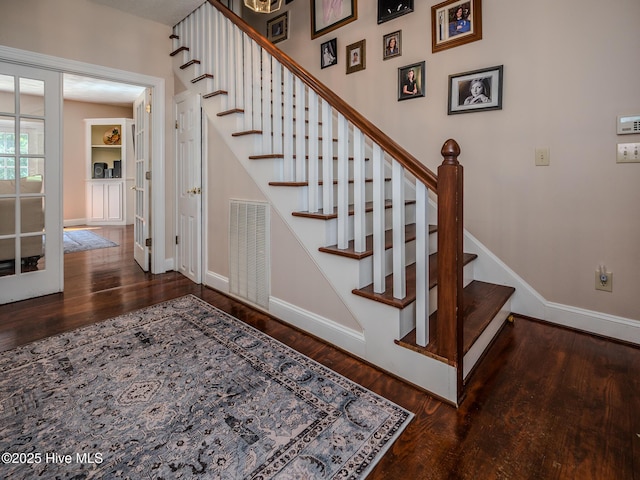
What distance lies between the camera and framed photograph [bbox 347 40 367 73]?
9.70 ft

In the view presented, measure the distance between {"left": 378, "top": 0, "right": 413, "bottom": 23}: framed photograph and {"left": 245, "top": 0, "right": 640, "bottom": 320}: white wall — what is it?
0.07 m

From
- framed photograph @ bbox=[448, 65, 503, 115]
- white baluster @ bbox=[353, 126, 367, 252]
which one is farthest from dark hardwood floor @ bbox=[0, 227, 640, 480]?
framed photograph @ bbox=[448, 65, 503, 115]

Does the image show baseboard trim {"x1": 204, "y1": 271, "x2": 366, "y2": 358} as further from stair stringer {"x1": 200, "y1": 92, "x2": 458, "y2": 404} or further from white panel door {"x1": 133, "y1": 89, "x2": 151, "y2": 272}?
white panel door {"x1": 133, "y1": 89, "x2": 151, "y2": 272}

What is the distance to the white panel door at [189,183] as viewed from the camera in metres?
3.05

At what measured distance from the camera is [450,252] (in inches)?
55.1

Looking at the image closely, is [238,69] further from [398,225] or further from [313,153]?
[398,225]

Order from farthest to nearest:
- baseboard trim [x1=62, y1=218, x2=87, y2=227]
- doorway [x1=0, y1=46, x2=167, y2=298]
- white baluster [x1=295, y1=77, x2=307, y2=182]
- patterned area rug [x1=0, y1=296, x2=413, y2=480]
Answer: baseboard trim [x1=62, y1=218, x2=87, y2=227] → doorway [x1=0, y1=46, x2=167, y2=298] → white baluster [x1=295, y1=77, x2=307, y2=182] → patterned area rug [x1=0, y1=296, x2=413, y2=480]

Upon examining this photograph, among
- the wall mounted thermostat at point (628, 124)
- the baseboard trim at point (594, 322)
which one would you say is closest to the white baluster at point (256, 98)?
the wall mounted thermostat at point (628, 124)

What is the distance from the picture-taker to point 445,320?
144 cm

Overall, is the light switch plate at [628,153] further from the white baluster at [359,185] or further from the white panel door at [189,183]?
the white panel door at [189,183]

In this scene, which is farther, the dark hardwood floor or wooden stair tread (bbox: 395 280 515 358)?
wooden stair tread (bbox: 395 280 515 358)

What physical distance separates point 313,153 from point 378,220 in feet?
2.01

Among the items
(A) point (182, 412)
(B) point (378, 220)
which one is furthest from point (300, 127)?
(A) point (182, 412)

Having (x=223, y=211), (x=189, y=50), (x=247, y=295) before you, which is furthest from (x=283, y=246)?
(x=189, y=50)
